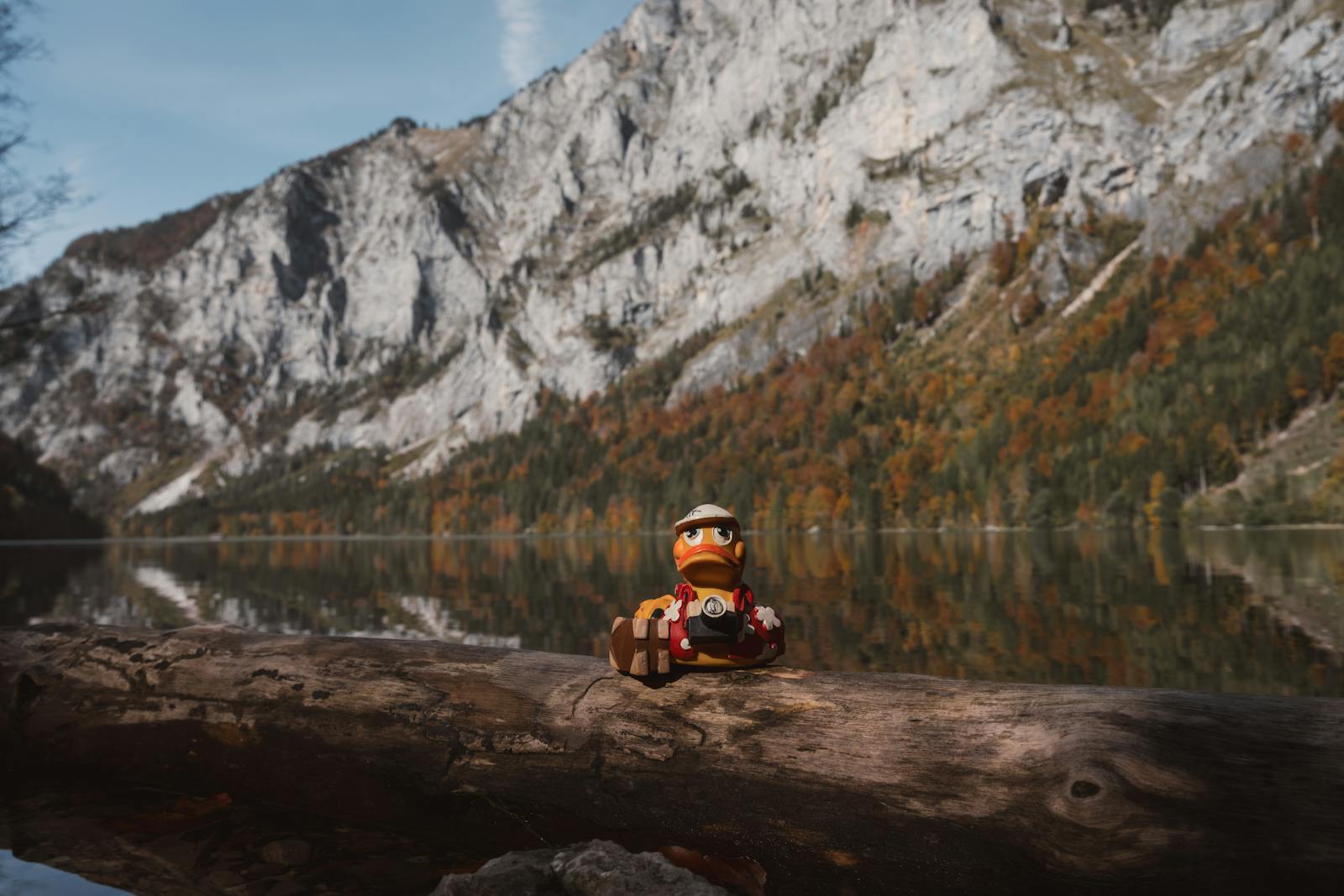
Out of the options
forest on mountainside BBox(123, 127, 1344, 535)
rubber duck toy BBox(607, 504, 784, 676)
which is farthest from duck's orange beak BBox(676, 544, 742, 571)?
forest on mountainside BBox(123, 127, 1344, 535)

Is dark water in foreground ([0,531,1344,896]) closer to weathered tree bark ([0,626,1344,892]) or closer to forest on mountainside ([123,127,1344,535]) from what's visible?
weathered tree bark ([0,626,1344,892])

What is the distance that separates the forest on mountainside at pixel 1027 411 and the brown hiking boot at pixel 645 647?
93.7m

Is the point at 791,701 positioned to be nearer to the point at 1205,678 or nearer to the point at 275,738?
the point at 275,738

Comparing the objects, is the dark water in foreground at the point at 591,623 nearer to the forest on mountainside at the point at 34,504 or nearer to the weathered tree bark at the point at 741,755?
the weathered tree bark at the point at 741,755

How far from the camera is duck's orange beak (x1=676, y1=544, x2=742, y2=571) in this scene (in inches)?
219

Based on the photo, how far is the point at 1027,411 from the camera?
420 ft

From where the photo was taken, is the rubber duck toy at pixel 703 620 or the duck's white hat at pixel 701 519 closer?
the rubber duck toy at pixel 703 620

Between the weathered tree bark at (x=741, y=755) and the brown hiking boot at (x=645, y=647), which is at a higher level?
the brown hiking boot at (x=645, y=647)

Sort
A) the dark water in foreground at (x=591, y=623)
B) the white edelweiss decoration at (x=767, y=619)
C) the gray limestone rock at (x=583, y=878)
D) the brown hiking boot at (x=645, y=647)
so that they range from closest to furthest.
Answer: the gray limestone rock at (x=583, y=878)
the brown hiking boot at (x=645, y=647)
the white edelweiss decoration at (x=767, y=619)
the dark water in foreground at (x=591, y=623)

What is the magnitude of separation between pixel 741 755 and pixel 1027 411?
137m

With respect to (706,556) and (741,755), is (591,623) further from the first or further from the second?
(741,755)

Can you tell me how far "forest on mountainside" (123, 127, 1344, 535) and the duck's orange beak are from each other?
93.1 m

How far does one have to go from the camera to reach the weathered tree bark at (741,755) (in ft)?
12.0

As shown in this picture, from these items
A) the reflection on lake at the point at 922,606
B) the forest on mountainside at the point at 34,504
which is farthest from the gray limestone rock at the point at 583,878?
the forest on mountainside at the point at 34,504
